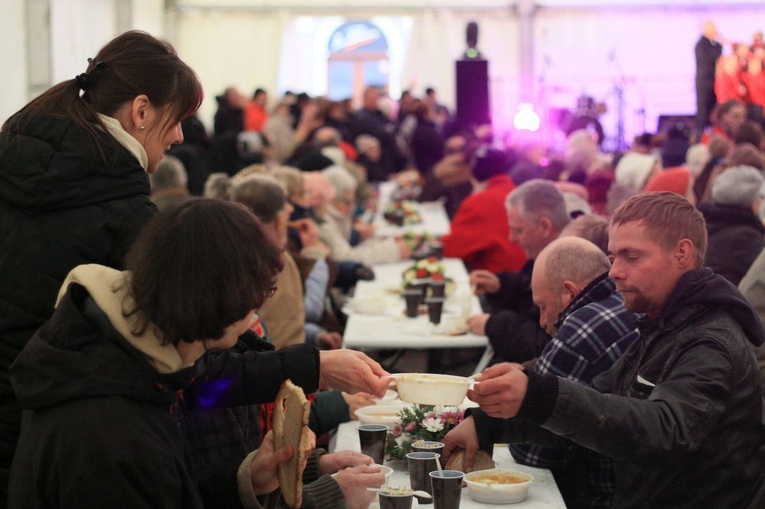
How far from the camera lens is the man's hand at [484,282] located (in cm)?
494

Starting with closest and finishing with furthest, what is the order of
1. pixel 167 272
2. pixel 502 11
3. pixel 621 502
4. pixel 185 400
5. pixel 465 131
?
pixel 167 272 → pixel 185 400 → pixel 621 502 → pixel 465 131 → pixel 502 11

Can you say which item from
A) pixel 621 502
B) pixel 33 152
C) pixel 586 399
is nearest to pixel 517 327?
pixel 621 502

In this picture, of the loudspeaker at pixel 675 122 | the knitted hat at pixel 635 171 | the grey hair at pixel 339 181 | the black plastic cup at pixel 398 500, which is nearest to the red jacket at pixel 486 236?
the knitted hat at pixel 635 171

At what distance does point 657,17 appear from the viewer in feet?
55.2

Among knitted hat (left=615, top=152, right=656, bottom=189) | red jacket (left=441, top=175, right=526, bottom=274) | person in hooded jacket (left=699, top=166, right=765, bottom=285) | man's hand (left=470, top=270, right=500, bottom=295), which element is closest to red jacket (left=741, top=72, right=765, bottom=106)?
knitted hat (left=615, top=152, right=656, bottom=189)

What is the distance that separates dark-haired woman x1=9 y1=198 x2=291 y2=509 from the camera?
1.55 m

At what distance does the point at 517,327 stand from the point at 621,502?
5.52ft

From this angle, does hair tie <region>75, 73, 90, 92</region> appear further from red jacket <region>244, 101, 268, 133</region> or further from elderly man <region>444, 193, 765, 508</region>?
red jacket <region>244, 101, 268, 133</region>

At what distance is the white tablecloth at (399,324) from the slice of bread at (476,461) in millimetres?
1773

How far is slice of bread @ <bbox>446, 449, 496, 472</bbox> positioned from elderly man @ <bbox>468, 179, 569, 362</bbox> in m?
1.37

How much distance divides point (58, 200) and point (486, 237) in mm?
4433

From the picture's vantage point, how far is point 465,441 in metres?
2.51

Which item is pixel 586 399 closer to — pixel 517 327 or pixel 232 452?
pixel 232 452

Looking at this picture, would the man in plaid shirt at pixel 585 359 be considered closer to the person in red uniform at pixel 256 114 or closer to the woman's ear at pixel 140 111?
the woman's ear at pixel 140 111
